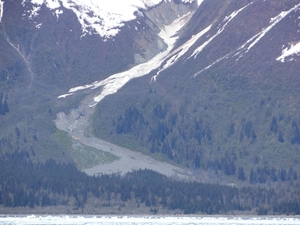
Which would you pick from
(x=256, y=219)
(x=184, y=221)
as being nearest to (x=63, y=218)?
(x=184, y=221)

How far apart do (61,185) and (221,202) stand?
98.5ft

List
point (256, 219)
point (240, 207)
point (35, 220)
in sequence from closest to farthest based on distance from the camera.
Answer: point (35, 220), point (256, 219), point (240, 207)

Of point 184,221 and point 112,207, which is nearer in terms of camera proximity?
point 184,221

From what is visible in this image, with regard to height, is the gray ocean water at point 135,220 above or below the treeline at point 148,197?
below

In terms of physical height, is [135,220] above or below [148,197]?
below

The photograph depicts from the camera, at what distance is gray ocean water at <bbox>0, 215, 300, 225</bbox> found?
159m

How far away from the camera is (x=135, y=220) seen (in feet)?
553

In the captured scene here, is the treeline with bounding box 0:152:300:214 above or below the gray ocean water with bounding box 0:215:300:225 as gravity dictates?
above

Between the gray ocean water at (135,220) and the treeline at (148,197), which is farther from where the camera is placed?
the treeline at (148,197)

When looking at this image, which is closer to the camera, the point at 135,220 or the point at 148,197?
the point at 135,220

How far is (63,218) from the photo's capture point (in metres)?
173

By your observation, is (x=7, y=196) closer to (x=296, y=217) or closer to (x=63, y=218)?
(x=63, y=218)

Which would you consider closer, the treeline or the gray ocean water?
the gray ocean water

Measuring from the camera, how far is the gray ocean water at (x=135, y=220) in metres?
159
